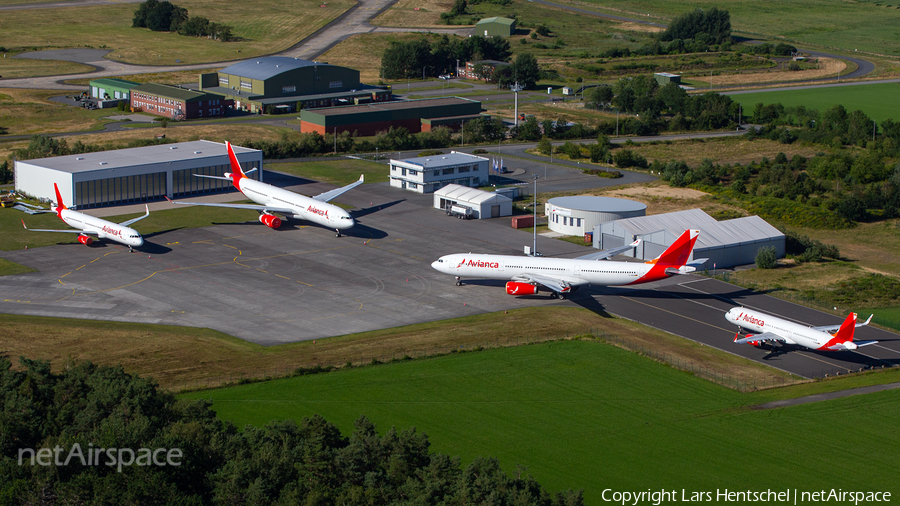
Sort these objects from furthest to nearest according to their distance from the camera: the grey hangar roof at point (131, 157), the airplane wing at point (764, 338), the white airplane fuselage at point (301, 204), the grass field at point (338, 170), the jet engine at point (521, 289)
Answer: the grass field at point (338, 170) < the grey hangar roof at point (131, 157) < the white airplane fuselage at point (301, 204) < the jet engine at point (521, 289) < the airplane wing at point (764, 338)

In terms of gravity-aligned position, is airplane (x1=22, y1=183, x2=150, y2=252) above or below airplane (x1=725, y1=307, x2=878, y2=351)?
above

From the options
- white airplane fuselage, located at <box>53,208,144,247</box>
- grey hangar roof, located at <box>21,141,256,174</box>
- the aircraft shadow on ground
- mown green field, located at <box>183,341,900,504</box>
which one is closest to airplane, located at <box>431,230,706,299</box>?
mown green field, located at <box>183,341,900,504</box>

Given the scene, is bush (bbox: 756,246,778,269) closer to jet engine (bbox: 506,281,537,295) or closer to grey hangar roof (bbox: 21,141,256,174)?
jet engine (bbox: 506,281,537,295)

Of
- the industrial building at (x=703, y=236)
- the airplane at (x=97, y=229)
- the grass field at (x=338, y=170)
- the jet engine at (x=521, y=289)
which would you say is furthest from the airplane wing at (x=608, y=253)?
the grass field at (x=338, y=170)

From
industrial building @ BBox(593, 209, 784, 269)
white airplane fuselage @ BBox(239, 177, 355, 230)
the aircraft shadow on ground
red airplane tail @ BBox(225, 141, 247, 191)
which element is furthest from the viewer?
red airplane tail @ BBox(225, 141, 247, 191)

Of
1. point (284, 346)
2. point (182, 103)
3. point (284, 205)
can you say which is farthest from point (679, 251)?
point (182, 103)

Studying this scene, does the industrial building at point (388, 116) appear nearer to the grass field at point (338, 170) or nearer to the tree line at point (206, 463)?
the grass field at point (338, 170)

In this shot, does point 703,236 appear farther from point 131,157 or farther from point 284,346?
point 131,157

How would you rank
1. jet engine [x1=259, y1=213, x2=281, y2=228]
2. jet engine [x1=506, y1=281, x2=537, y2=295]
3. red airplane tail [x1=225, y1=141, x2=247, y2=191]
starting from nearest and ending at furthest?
jet engine [x1=506, y1=281, x2=537, y2=295] < jet engine [x1=259, y1=213, x2=281, y2=228] < red airplane tail [x1=225, y1=141, x2=247, y2=191]
